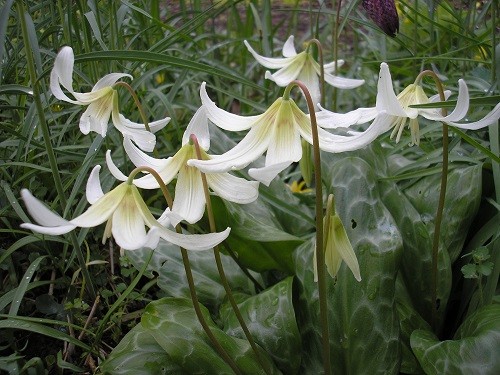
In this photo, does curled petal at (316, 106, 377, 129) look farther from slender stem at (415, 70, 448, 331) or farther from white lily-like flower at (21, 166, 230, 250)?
white lily-like flower at (21, 166, 230, 250)

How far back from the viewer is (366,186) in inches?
61.8

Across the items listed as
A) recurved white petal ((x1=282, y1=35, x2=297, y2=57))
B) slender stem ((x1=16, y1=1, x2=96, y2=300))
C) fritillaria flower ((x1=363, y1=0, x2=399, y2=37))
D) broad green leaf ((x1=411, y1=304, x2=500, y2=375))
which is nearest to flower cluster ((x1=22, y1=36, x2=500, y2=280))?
slender stem ((x1=16, y1=1, x2=96, y2=300))

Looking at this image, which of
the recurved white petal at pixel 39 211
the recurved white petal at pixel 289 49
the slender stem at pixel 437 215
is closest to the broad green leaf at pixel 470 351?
the slender stem at pixel 437 215

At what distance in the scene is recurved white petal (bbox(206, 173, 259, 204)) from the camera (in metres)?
1.11

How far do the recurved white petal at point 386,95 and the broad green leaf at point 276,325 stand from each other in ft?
1.91

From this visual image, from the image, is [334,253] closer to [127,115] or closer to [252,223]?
[252,223]

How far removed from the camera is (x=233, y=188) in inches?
44.9

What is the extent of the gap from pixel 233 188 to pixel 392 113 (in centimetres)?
30

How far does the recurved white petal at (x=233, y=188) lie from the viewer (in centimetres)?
111

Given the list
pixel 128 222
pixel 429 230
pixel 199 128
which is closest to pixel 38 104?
pixel 199 128

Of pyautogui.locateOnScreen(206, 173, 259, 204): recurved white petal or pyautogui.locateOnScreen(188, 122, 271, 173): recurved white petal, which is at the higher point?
pyautogui.locateOnScreen(188, 122, 271, 173): recurved white petal

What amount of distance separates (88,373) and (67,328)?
16 centimetres

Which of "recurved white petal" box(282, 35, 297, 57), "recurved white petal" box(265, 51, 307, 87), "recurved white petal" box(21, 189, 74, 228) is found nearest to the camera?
"recurved white petal" box(21, 189, 74, 228)

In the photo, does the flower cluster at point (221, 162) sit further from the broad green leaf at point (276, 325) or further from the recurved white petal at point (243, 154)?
the broad green leaf at point (276, 325)
